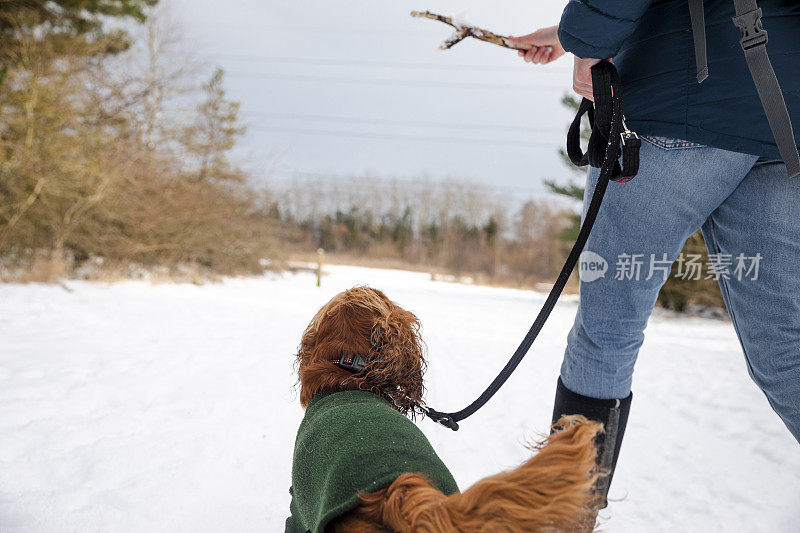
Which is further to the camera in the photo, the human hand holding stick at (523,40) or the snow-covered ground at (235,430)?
the snow-covered ground at (235,430)

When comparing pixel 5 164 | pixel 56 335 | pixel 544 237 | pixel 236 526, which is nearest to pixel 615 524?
pixel 236 526

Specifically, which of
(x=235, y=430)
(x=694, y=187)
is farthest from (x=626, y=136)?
(x=235, y=430)

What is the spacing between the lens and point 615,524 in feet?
6.12

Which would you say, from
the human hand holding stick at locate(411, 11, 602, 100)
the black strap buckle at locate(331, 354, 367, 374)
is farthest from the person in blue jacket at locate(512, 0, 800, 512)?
the black strap buckle at locate(331, 354, 367, 374)

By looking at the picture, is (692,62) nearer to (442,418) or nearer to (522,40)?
(522,40)

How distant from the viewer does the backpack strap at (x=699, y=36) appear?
1.05 m

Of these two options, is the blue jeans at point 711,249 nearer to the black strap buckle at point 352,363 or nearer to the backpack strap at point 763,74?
the backpack strap at point 763,74

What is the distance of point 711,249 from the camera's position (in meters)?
1.31

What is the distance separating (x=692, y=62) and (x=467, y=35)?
73 cm

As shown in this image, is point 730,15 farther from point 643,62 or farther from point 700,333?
point 700,333

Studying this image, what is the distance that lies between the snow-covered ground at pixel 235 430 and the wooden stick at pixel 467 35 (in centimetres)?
139

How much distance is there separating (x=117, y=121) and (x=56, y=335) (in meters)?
6.79

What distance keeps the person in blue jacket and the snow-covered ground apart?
496 millimetres

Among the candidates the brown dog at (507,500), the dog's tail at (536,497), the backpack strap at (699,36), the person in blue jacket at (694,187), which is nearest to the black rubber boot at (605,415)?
the person in blue jacket at (694,187)
